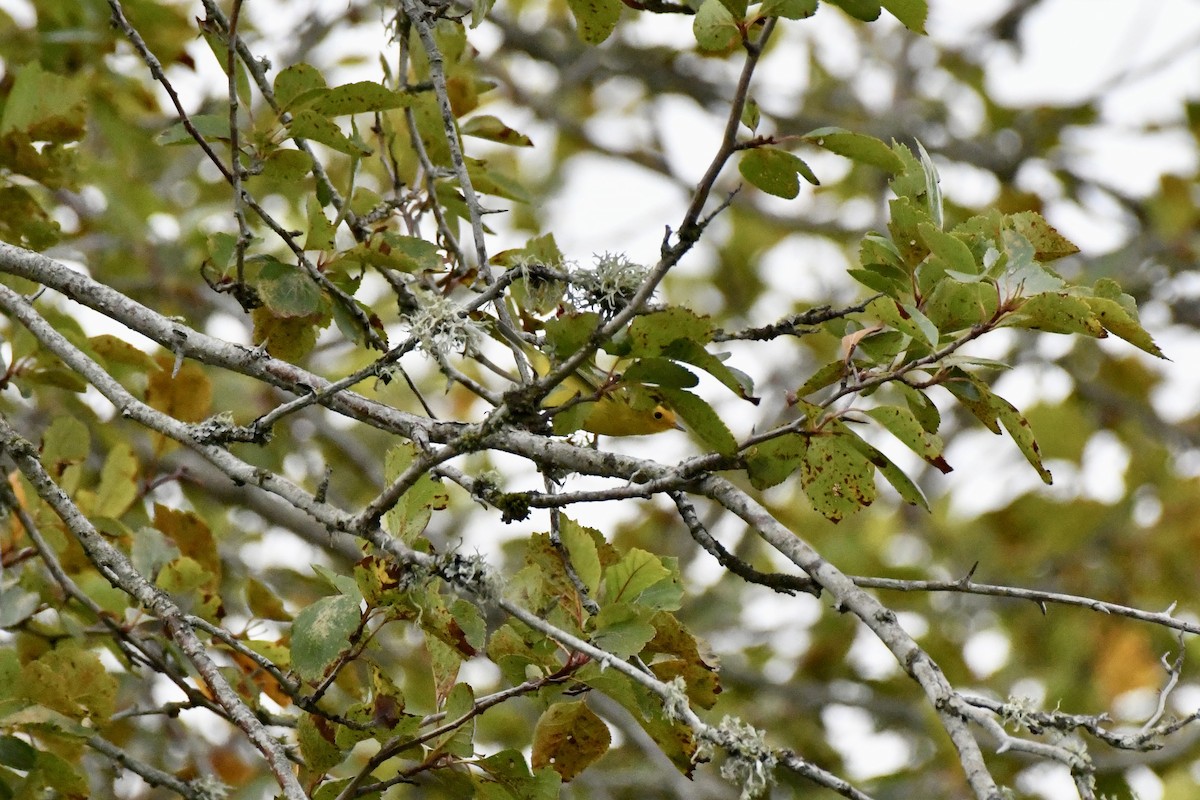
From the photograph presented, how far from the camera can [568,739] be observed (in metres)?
1.40

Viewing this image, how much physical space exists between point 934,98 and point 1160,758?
8.89ft

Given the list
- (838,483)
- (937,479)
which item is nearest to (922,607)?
(937,479)

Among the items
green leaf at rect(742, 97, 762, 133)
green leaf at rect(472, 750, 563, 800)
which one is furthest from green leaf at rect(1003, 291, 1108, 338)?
green leaf at rect(472, 750, 563, 800)

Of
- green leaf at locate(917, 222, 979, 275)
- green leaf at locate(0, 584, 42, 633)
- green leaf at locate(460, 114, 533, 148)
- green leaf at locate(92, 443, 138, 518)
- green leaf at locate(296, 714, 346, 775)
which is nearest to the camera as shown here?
green leaf at locate(917, 222, 979, 275)

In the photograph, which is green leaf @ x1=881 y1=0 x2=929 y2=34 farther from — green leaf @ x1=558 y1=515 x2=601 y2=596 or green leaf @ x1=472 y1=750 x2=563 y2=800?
green leaf @ x1=472 y1=750 x2=563 y2=800

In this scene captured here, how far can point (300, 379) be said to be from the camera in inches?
54.5

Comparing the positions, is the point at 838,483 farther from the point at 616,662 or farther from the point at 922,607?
the point at 922,607

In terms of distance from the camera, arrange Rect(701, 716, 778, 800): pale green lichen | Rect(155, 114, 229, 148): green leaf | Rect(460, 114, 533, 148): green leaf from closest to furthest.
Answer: Rect(701, 716, 778, 800): pale green lichen
Rect(155, 114, 229, 148): green leaf
Rect(460, 114, 533, 148): green leaf

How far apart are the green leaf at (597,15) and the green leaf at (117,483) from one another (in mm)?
1002

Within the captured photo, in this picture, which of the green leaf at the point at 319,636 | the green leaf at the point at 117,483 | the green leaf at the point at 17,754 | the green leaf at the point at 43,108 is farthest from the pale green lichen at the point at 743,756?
the green leaf at the point at 43,108

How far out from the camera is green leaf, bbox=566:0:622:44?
1435 millimetres

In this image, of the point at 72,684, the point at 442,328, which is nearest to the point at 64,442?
the point at 72,684

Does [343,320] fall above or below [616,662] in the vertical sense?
above

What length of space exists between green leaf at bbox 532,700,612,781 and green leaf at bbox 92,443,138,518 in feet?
2.93
